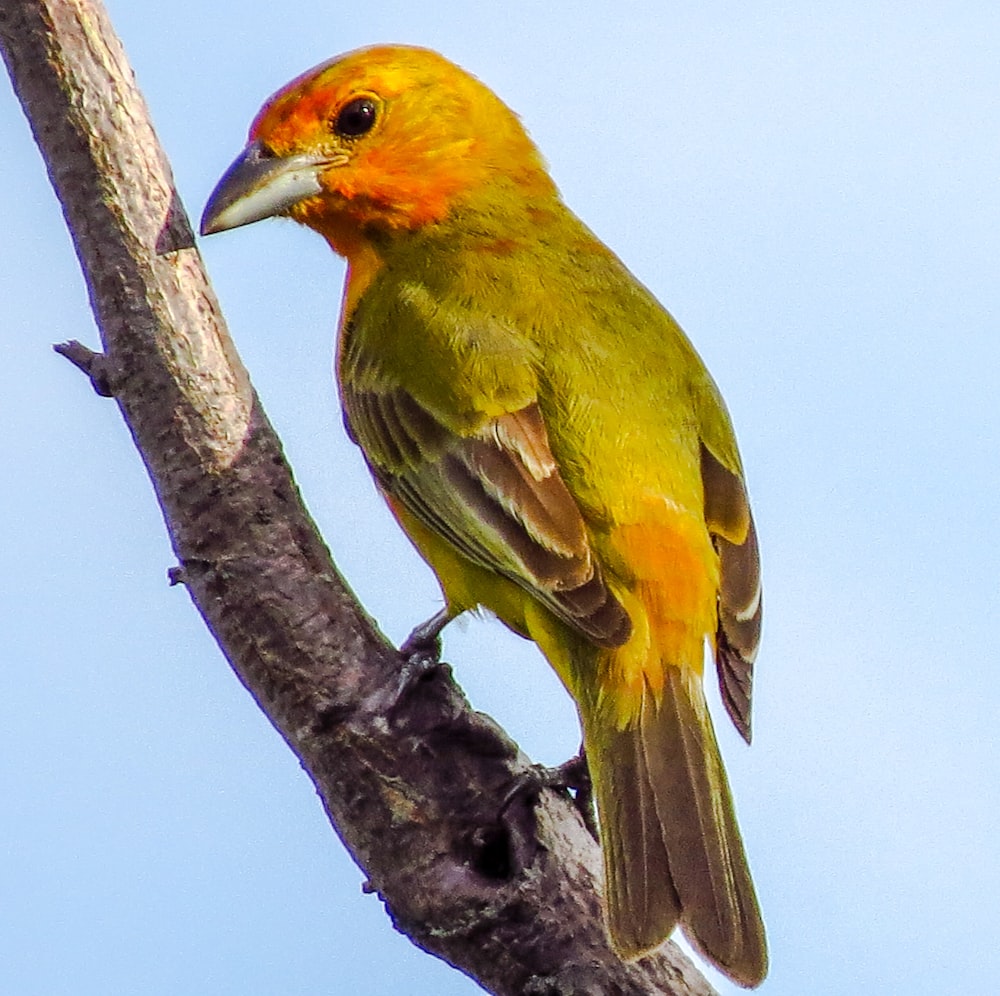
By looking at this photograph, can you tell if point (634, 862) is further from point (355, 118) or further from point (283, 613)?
point (355, 118)

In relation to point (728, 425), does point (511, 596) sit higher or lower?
lower

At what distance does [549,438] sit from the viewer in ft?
14.8

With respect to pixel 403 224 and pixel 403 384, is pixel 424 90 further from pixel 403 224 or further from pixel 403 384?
pixel 403 384

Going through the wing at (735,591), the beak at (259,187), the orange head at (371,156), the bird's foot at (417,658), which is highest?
the orange head at (371,156)

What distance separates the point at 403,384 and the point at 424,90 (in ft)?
4.41

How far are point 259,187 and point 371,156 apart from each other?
17.2 inches

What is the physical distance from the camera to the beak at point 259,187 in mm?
4988

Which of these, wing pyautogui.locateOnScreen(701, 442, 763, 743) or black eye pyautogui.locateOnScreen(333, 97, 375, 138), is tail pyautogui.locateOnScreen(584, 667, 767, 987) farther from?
black eye pyautogui.locateOnScreen(333, 97, 375, 138)

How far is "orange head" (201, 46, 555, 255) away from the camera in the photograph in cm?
524

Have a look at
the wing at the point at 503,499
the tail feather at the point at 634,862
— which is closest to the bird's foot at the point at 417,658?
the wing at the point at 503,499

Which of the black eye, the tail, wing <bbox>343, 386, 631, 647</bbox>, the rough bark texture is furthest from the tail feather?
the black eye

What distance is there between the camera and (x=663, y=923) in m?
3.77

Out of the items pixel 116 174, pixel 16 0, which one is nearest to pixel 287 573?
pixel 116 174

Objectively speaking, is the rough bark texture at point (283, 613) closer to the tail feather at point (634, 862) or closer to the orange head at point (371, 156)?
the tail feather at point (634, 862)
